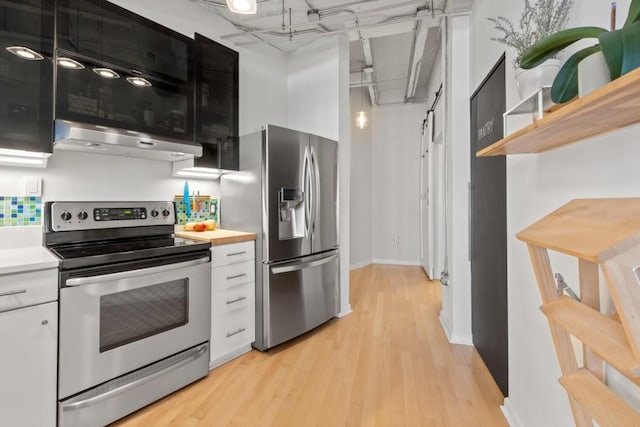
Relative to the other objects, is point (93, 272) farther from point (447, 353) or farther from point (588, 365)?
point (447, 353)

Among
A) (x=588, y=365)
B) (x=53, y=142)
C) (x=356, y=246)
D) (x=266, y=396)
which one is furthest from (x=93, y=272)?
(x=356, y=246)

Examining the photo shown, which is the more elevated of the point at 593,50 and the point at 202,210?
the point at 593,50

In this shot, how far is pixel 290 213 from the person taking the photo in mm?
2631

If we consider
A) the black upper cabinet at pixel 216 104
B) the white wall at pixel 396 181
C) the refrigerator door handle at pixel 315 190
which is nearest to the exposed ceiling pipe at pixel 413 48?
the white wall at pixel 396 181

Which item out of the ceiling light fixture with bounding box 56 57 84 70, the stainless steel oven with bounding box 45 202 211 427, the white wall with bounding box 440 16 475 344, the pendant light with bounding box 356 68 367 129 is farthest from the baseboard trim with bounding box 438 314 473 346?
the ceiling light fixture with bounding box 56 57 84 70

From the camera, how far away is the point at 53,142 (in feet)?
5.60

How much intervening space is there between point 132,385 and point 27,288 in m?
0.77

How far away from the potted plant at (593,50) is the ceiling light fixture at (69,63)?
230cm

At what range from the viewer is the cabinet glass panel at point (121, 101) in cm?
173

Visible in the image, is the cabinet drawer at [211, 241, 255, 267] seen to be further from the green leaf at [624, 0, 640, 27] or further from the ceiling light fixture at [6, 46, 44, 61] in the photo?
the green leaf at [624, 0, 640, 27]

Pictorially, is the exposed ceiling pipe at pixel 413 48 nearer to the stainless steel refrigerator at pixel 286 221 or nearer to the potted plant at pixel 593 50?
the stainless steel refrigerator at pixel 286 221

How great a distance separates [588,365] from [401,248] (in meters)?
4.82

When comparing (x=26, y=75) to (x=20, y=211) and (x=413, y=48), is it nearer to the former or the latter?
(x=20, y=211)

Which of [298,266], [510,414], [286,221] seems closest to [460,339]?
[510,414]
